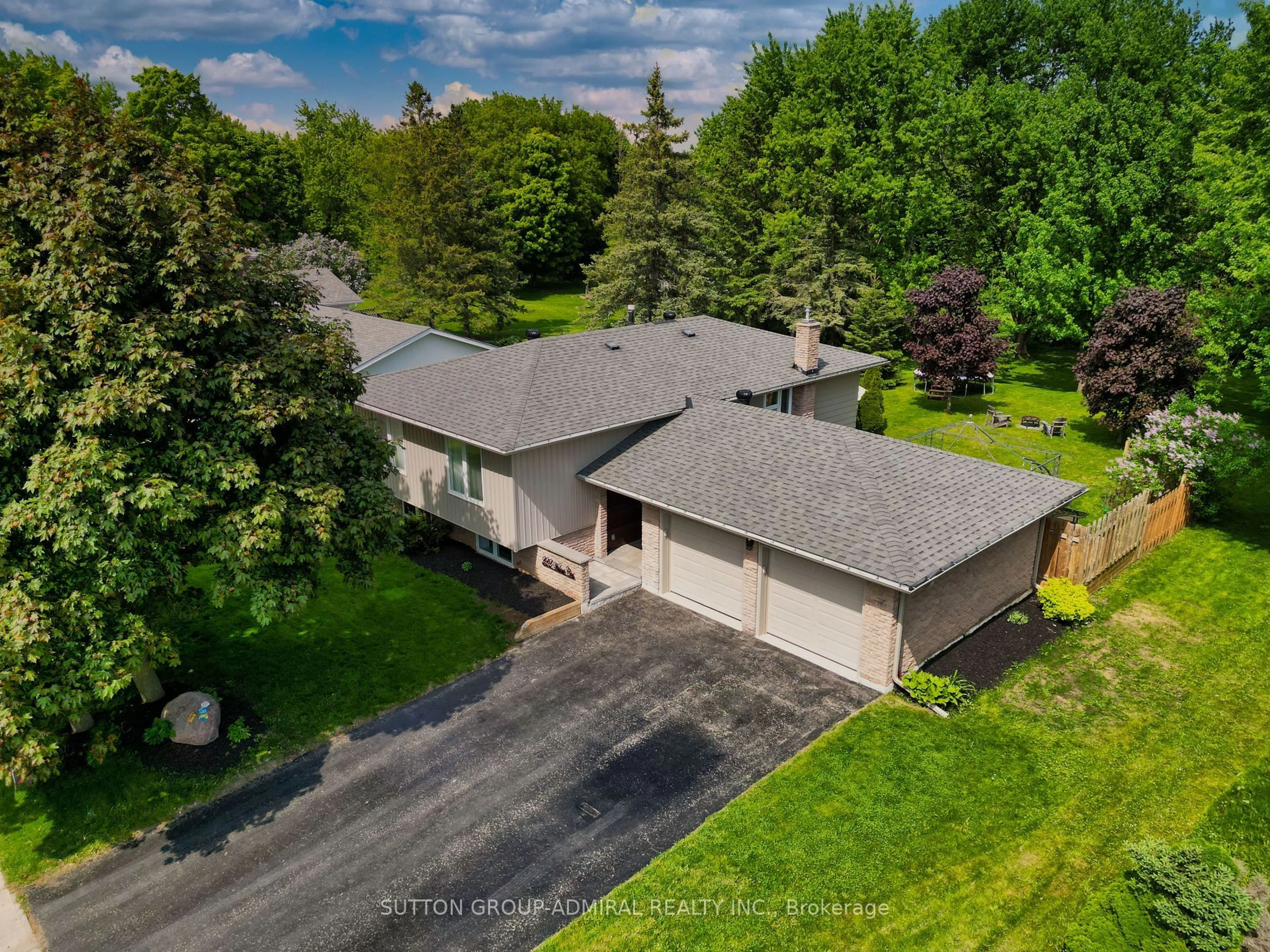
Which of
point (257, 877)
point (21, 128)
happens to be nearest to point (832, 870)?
point (257, 877)

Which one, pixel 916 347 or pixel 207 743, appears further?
pixel 916 347

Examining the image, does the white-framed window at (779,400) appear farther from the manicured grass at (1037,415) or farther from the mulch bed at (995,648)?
the mulch bed at (995,648)

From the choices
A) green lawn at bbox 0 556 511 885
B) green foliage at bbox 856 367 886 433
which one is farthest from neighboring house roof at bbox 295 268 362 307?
green foliage at bbox 856 367 886 433

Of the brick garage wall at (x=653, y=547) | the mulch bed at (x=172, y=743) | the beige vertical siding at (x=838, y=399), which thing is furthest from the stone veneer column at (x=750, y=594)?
the beige vertical siding at (x=838, y=399)

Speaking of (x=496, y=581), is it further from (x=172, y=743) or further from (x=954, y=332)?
(x=954, y=332)

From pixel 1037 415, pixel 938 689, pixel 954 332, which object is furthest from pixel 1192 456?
pixel 954 332

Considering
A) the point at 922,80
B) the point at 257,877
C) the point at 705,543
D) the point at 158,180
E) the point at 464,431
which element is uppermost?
the point at 922,80

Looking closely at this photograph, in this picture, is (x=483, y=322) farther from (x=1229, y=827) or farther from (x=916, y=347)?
(x=1229, y=827)
